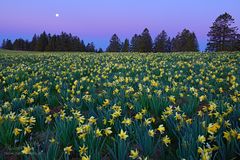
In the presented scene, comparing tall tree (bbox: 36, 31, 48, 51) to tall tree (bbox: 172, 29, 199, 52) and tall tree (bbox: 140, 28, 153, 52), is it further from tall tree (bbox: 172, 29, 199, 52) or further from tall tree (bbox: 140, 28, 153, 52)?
tall tree (bbox: 172, 29, 199, 52)

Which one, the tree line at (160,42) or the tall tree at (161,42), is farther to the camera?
the tall tree at (161,42)

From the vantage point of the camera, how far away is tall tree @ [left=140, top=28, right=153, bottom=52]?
68938 mm

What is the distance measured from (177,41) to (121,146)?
223 feet

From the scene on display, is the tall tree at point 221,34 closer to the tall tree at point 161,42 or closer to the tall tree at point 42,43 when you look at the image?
the tall tree at point 161,42

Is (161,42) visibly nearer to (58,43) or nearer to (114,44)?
(114,44)

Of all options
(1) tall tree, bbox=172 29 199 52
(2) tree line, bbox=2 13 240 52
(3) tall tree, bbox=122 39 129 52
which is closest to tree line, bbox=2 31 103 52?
(2) tree line, bbox=2 13 240 52

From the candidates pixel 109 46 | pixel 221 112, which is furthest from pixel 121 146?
pixel 109 46

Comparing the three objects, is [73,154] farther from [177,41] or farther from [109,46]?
[109,46]

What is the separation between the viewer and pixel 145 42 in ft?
228

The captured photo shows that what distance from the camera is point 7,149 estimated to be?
3637 mm

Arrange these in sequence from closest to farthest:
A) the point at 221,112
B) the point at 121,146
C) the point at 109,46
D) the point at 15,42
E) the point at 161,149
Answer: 1. the point at 121,146
2. the point at 161,149
3. the point at 221,112
4. the point at 109,46
5. the point at 15,42

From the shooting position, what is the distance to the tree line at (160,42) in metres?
51.0

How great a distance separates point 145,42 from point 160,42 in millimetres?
7430

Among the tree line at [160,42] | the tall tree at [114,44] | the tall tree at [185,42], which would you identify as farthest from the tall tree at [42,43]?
the tall tree at [185,42]
